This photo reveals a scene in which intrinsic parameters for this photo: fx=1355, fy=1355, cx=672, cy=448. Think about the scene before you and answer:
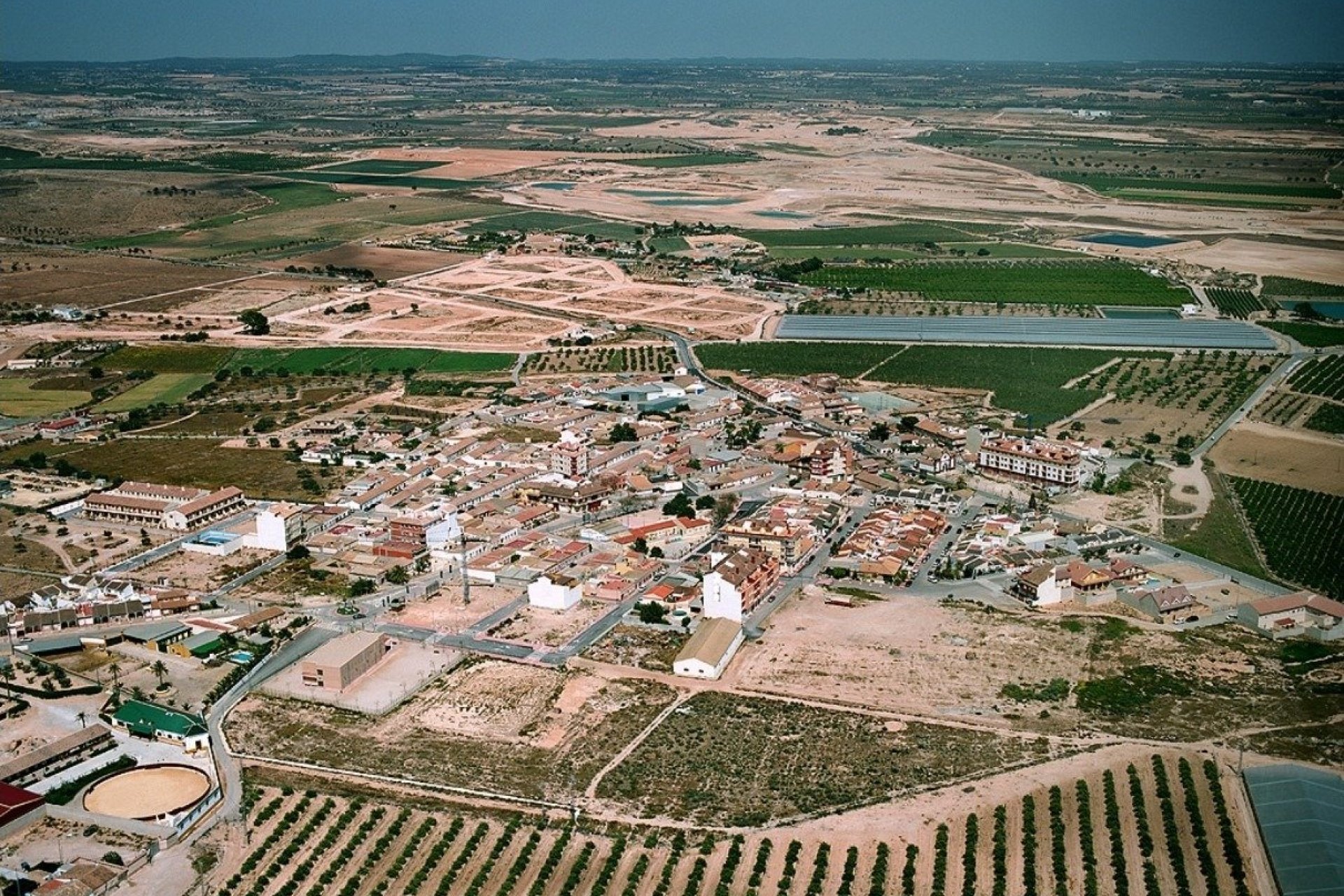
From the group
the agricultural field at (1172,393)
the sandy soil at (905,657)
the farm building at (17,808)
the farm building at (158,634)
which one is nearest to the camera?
the farm building at (17,808)

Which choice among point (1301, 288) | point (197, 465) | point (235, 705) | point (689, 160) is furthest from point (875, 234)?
point (235, 705)

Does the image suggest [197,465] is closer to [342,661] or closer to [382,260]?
[342,661]

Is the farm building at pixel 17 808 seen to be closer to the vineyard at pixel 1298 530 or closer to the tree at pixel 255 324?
the vineyard at pixel 1298 530

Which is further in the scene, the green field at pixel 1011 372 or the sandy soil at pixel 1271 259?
the sandy soil at pixel 1271 259

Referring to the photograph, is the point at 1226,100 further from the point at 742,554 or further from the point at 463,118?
the point at 742,554

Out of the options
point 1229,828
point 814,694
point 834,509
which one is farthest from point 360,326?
point 1229,828

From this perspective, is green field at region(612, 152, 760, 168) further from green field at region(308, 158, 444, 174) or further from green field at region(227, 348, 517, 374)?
green field at region(227, 348, 517, 374)

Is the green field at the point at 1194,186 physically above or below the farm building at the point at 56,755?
above

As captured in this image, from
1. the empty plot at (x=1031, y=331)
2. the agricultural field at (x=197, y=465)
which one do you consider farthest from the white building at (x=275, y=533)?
the empty plot at (x=1031, y=331)
